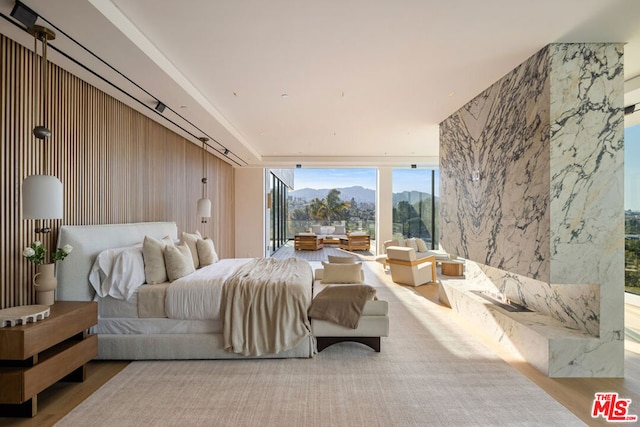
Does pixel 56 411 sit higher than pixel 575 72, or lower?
lower

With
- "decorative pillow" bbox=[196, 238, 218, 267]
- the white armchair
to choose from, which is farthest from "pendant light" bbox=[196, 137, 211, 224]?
the white armchair

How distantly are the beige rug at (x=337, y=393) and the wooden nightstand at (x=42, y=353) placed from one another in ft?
1.00

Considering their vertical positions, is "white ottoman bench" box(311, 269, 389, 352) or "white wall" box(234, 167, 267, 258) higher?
"white wall" box(234, 167, 267, 258)

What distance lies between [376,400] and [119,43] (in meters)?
3.51

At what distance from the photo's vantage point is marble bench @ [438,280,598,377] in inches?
111

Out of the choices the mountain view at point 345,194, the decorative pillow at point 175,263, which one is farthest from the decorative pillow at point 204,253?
the mountain view at point 345,194

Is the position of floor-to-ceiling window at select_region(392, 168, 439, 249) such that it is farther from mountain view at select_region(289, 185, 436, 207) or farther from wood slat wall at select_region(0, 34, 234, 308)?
wood slat wall at select_region(0, 34, 234, 308)

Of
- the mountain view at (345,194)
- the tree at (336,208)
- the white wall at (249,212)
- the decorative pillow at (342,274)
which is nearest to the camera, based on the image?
the decorative pillow at (342,274)

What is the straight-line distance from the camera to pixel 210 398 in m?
2.52

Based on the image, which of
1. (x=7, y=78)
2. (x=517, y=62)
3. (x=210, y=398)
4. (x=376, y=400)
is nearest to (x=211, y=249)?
(x=210, y=398)

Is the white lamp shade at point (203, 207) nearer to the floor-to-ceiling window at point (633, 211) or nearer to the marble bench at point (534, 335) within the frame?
the marble bench at point (534, 335)

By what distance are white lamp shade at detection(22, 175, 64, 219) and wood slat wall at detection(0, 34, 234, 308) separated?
1.51 feet

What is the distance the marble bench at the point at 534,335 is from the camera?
9.21 ft

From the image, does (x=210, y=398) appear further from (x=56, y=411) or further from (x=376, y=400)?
(x=376, y=400)
